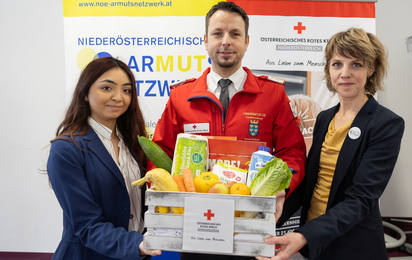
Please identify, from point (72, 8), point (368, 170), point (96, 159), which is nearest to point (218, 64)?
point (96, 159)

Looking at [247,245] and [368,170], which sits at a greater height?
[368,170]

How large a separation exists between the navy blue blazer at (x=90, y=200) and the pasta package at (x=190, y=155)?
0.34 metres

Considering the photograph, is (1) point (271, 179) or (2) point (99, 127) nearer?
(1) point (271, 179)

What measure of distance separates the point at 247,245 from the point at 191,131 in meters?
0.84

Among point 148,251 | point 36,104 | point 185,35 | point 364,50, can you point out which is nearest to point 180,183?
point 148,251

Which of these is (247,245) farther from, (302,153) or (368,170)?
(302,153)

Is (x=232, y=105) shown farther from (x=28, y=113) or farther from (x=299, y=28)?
(x=28, y=113)

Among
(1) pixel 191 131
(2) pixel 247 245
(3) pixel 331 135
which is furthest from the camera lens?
(1) pixel 191 131

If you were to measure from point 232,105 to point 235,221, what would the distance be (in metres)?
0.84

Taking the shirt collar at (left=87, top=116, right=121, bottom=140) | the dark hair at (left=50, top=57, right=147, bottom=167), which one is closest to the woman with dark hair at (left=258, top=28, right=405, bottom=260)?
the shirt collar at (left=87, top=116, right=121, bottom=140)

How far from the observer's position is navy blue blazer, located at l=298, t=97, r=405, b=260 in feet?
4.27

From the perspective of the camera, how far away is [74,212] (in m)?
1.27

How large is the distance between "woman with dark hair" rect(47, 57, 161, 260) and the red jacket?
0.92 feet

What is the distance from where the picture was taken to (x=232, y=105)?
1.70 meters
